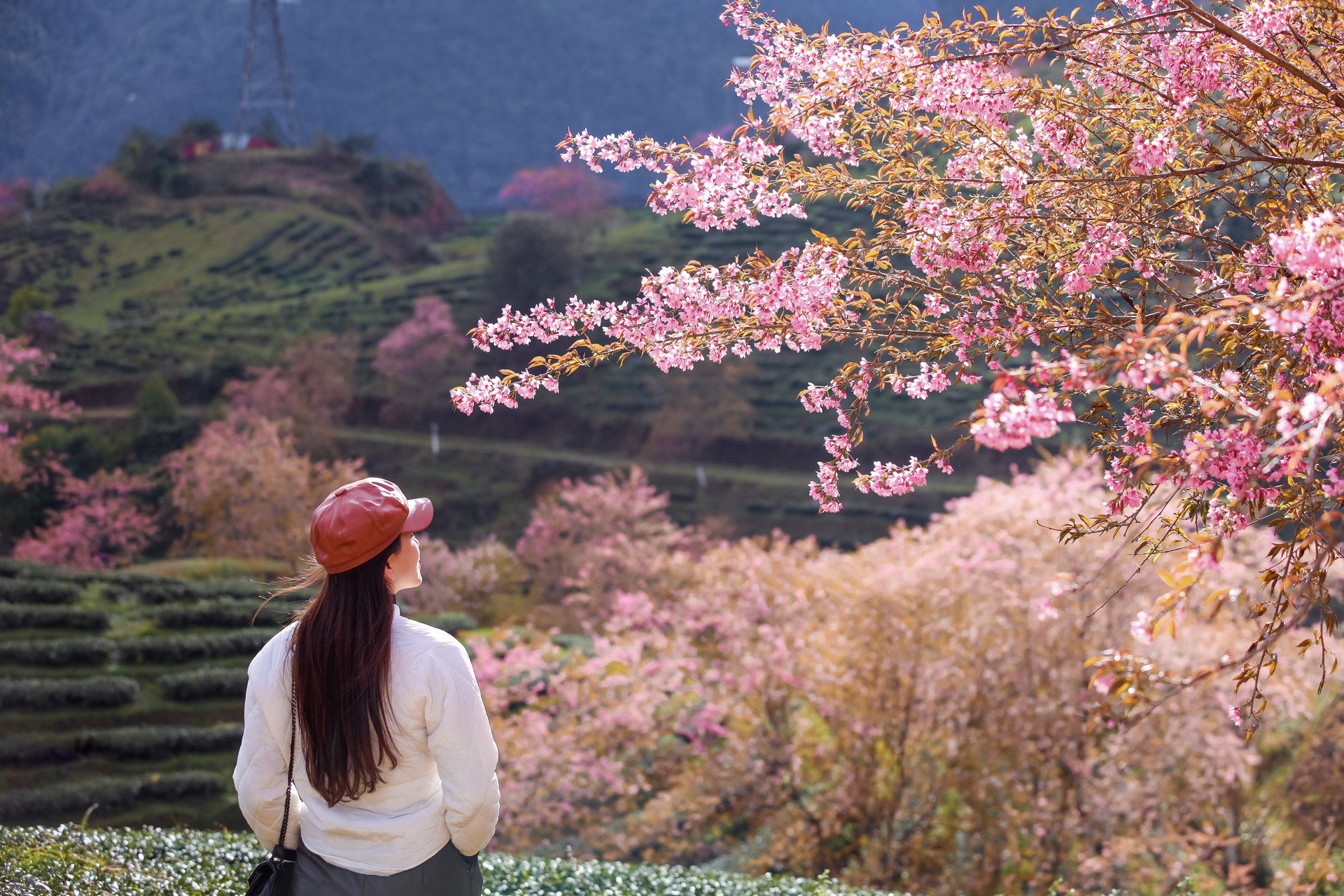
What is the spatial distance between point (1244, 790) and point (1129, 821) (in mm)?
1267

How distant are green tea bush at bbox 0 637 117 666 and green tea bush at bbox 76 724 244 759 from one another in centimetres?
125

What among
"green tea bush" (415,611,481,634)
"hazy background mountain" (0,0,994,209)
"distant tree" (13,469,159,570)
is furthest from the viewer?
"hazy background mountain" (0,0,994,209)

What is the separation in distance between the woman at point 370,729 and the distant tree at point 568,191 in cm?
3739

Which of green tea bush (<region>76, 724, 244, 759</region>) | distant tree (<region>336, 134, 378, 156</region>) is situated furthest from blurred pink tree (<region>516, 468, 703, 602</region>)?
distant tree (<region>336, 134, 378, 156</region>)

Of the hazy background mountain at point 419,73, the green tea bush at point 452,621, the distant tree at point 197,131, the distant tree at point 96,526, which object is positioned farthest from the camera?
the hazy background mountain at point 419,73

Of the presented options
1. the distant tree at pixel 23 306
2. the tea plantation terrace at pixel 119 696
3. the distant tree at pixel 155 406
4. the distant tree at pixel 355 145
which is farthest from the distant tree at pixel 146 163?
the tea plantation terrace at pixel 119 696

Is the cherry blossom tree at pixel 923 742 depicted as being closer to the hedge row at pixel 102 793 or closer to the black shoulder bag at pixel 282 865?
the hedge row at pixel 102 793

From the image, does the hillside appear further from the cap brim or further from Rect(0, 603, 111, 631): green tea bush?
the cap brim

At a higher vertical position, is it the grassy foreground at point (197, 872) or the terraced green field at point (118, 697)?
the grassy foreground at point (197, 872)

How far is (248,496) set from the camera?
56.4 feet

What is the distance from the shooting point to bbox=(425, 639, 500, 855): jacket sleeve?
1.76m

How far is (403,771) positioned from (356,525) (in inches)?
18.9

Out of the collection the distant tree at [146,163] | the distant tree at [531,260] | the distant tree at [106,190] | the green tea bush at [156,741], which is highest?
the distant tree at [146,163]

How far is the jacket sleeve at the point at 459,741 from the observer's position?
176cm
